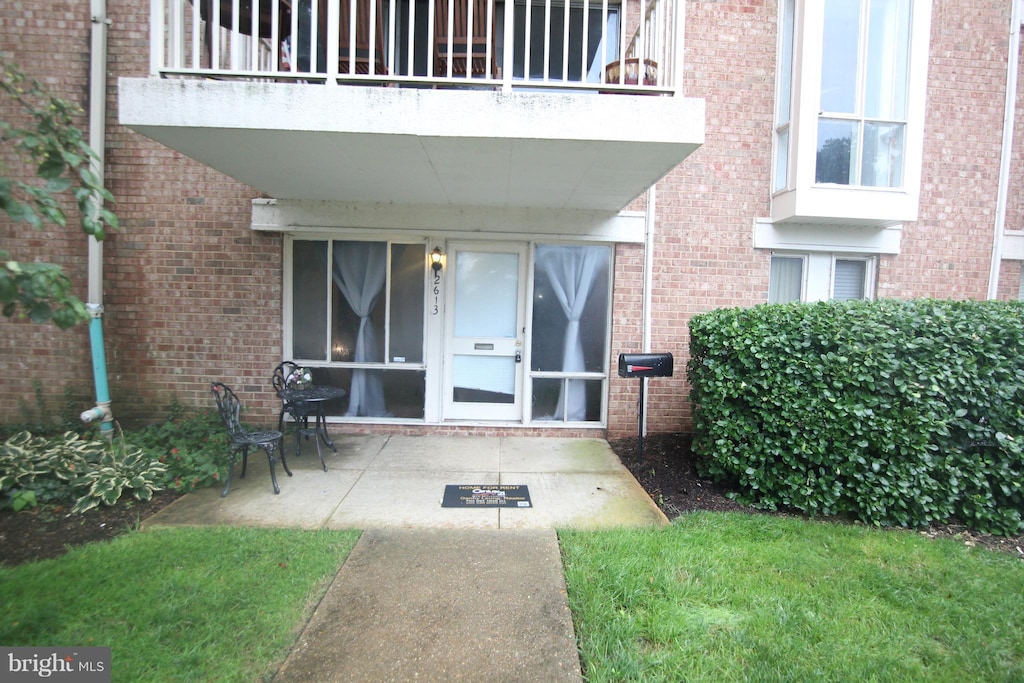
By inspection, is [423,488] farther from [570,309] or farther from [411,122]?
[411,122]

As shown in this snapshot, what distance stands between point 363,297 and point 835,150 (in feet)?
18.3

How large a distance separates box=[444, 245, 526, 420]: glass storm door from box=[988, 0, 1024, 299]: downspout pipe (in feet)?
18.3

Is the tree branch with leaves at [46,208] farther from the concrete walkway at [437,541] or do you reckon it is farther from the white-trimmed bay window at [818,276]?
the white-trimmed bay window at [818,276]

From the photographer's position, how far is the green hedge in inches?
147

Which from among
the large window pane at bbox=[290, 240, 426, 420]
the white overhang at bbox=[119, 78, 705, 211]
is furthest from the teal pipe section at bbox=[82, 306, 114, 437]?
the white overhang at bbox=[119, 78, 705, 211]

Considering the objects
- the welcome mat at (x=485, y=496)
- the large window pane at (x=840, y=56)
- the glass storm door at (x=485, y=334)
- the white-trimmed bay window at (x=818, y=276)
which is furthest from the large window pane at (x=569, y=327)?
the large window pane at (x=840, y=56)

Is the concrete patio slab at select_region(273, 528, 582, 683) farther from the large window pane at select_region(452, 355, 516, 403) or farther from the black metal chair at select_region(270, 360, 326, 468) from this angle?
the large window pane at select_region(452, 355, 516, 403)

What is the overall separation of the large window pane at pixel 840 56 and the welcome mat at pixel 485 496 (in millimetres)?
5320

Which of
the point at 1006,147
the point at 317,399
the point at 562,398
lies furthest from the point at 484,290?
the point at 1006,147

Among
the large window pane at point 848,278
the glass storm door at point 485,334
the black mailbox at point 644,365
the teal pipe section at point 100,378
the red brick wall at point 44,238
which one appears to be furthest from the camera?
the large window pane at point 848,278

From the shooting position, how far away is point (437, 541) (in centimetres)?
345

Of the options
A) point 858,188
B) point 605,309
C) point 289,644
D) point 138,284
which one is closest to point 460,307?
point 605,309

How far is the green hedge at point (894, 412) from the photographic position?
374 centimetres

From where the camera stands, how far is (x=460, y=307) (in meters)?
5.89
